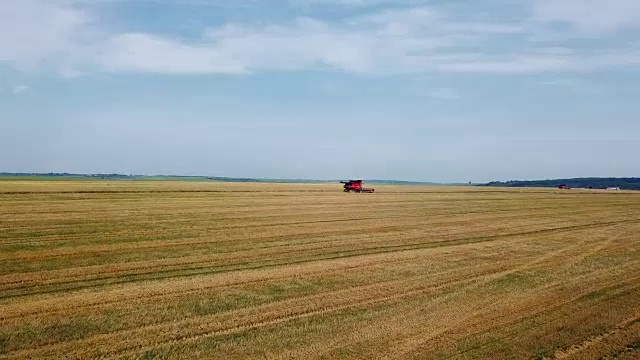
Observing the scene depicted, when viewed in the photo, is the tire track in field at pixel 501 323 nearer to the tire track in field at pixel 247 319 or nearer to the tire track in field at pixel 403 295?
A: the tire track in field at pixel 403 295

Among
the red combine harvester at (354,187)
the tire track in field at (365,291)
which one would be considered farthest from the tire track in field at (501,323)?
the red combine harvester at (354,187)

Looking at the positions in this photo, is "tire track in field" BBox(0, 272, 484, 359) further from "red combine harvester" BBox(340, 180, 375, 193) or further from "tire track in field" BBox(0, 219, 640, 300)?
"red combine harvester" BBox(340, 180, 375, 193)

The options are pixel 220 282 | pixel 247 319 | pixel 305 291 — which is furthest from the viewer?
pixel 220 282

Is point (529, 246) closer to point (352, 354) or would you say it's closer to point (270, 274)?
point (270, 274)

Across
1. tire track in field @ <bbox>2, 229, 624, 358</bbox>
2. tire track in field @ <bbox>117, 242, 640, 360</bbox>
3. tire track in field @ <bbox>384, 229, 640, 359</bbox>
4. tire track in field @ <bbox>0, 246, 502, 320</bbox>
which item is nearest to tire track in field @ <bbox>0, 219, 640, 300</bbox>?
tire track in field @ <bbox>0, 246, 502, 320</bbox>

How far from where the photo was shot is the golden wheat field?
364 inches

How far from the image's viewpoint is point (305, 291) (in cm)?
1295

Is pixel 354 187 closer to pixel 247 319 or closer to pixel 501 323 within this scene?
pixel 501 323

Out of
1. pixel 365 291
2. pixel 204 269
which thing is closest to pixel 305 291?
pixel 365 291

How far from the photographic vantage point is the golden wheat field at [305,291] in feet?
30.3

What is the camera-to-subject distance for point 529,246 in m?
21.5

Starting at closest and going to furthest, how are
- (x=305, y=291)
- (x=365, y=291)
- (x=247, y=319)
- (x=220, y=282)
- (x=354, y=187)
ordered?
(x=247, y=319) < (x=305, y=291) < (x=365, y=291) < (x=220, y=282) < (x=354, y=187)

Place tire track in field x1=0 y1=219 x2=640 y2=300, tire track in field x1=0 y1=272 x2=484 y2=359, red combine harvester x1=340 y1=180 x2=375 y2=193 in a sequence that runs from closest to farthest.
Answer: tire track in field x1=0 y1=272 x2=484 y2=359, tire track in field x1=0 y1=219 x2=640 y2=300, red combine harvester x1=340 y1=180 x2=375 y2=193

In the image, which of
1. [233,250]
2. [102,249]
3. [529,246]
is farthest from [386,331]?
[529,246]
